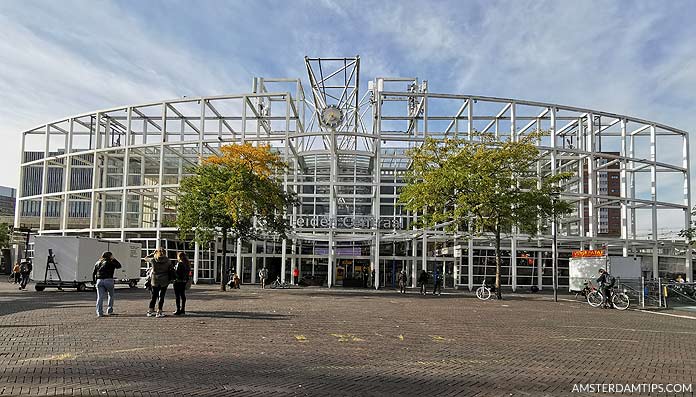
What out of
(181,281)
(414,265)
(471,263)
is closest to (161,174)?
(414,265)

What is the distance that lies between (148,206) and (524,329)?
36.6 metres

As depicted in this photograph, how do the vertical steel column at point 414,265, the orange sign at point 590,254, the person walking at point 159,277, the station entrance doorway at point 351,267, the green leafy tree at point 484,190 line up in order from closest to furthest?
the person walking at point 159,277, the green leafy tree at point 484,190, the orange sign at point 590,254, the vertical steel column at point 414,265, the station entrance doorway at point 351,267

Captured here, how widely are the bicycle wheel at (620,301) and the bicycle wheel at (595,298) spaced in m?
0.42

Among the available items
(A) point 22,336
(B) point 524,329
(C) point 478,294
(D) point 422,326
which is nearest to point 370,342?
(D) point 422,326

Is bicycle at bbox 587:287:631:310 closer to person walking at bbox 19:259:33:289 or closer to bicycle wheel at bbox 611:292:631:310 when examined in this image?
bicycle wheel at bbox 611:292:631:310

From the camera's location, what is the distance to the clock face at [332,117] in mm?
39594

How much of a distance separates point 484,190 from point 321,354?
1706cm

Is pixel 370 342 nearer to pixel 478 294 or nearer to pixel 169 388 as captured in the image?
pixel 169 388

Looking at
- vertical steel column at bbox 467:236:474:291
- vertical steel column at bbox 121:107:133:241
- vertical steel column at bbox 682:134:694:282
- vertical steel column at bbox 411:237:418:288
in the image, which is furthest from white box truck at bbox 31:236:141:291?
vertical steel column at bbox 682:134:694:282

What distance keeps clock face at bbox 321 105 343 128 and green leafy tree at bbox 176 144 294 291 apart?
39.9 ft

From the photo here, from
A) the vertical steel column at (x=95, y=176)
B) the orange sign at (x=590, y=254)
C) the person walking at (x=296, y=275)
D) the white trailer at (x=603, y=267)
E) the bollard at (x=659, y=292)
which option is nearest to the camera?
the bollard at (x=659, y=292)
